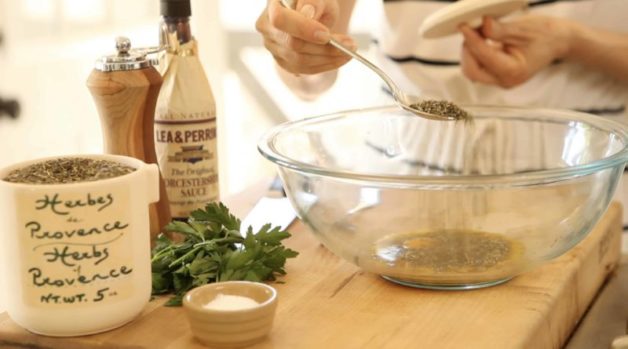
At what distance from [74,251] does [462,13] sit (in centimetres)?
74

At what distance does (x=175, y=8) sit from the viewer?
3.49 feet

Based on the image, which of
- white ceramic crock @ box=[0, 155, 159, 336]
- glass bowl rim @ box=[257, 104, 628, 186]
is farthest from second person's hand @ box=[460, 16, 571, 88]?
white ceramic crock @ box=[0, 155, 159, 336]

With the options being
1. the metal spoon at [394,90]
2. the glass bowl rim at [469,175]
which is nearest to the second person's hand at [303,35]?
the metal spoon at [394,90]

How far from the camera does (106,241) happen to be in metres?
0.81

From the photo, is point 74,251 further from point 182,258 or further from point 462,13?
point 462,13

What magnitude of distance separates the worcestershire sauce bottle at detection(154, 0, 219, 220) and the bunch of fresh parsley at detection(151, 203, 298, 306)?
4.3 inches

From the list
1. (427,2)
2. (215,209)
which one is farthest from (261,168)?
(215,209)

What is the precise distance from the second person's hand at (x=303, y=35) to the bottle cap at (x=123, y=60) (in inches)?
7.2

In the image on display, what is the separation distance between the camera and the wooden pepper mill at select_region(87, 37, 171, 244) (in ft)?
3.19

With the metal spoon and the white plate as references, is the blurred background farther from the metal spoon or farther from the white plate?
the metal spoon

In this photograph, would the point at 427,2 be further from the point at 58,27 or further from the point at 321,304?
the point at 58,27

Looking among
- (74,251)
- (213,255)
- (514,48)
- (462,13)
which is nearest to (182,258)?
(213,255)

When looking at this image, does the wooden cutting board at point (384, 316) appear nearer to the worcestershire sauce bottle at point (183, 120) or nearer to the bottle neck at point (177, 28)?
the worcestershire sauce bottle at point (183, 120)

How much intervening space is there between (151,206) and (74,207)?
25 cm
